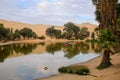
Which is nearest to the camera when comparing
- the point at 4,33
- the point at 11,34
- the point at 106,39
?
the point at 106,39

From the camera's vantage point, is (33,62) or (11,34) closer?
(33,62)

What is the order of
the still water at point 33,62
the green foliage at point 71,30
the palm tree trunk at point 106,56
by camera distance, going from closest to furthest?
1. the palm tree trunk at point 106,56
2. the still water at point 33,62
3. the green foliage at point 71,30

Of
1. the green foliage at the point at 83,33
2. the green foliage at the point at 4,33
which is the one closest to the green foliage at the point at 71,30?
the green foliage at the point at 83,33

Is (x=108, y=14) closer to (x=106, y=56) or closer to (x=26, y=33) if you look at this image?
(x=106, y=56)

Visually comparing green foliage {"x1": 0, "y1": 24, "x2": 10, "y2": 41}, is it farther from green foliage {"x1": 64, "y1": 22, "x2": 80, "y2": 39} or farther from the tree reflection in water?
green foliage {"x1": 64, "y1": 22, "x2": 80, "y2": 39}

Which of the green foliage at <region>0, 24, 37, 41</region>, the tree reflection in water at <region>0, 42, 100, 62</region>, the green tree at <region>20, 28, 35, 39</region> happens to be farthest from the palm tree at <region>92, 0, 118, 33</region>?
the green tree at <region>20, 28, 35, 39</region>

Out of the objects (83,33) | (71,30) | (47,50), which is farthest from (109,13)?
(83,33)

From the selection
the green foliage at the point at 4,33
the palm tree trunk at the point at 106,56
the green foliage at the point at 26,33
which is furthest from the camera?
the green foliage at the point at 26,33

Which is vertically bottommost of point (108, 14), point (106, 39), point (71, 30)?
point (71, 30)

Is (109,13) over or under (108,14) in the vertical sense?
over

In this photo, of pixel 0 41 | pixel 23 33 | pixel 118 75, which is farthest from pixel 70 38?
pixel 118 75

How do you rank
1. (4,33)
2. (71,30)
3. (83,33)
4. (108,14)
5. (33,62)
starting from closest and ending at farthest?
(108,14), (33,62), (4,33), (71,30), (83,33)

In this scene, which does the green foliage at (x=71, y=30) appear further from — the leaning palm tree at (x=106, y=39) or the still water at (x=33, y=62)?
the leaning palm tree at (x=106, y=39)

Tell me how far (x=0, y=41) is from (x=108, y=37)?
304 feet
